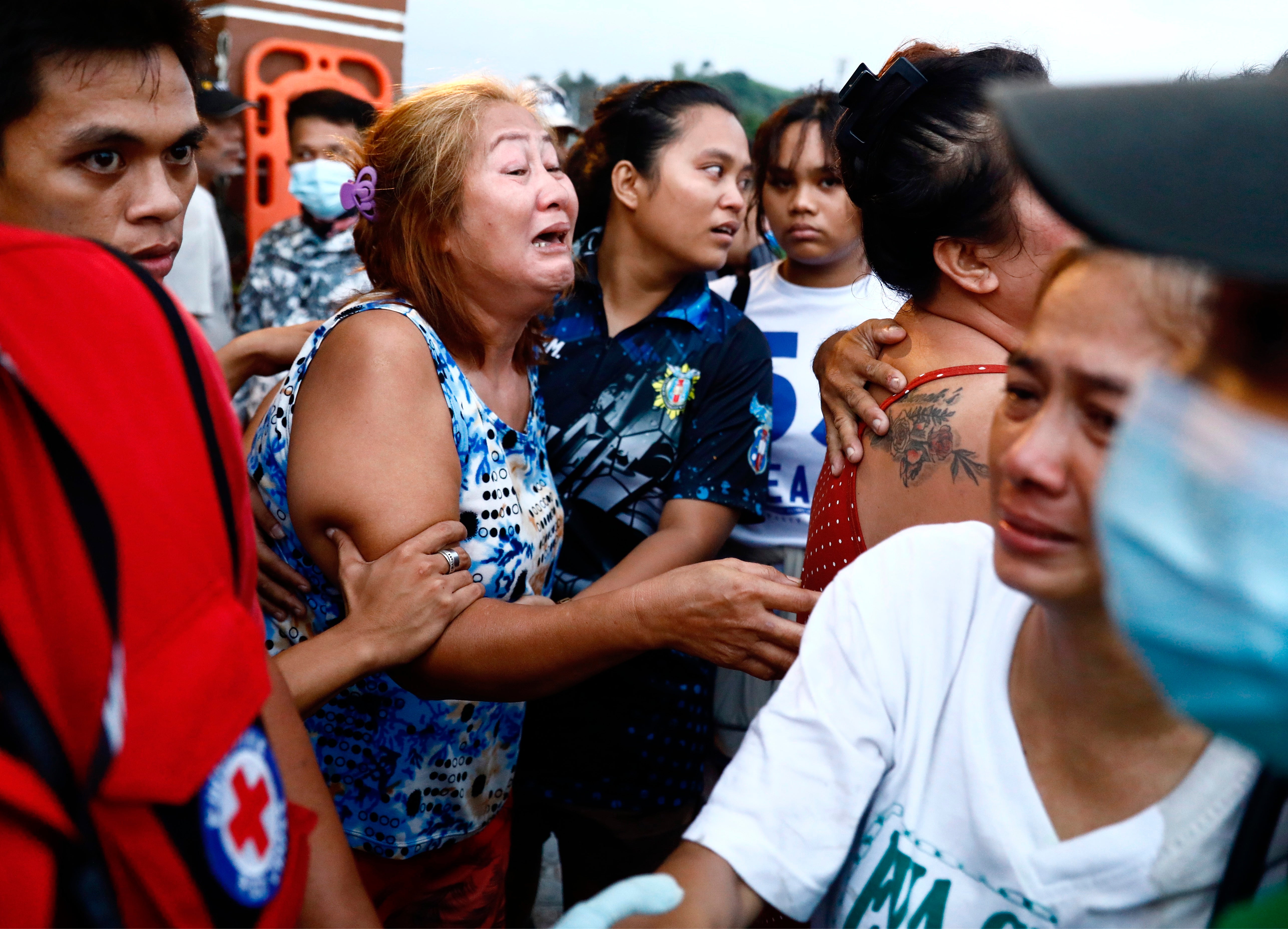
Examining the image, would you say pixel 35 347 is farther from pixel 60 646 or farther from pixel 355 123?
pixel 355 123

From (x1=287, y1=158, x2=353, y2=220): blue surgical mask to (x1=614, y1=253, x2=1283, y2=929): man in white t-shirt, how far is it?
12.8 ft

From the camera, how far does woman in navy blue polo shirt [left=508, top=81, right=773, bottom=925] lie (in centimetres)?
254

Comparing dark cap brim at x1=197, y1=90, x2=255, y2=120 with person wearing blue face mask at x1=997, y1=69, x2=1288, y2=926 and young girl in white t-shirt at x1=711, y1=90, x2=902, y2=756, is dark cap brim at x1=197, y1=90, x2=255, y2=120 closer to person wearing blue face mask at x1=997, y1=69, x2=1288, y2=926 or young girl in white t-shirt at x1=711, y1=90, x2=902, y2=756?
young girl in white t-shirt at x1=711, y1=90, x2=902, y2=756

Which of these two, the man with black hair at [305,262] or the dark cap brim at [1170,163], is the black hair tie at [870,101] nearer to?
the dark cap brim at [1170,163]

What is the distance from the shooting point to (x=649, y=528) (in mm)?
2559

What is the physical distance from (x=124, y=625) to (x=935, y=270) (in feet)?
4.93

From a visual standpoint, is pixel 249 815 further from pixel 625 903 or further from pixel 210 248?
pixel 210 248

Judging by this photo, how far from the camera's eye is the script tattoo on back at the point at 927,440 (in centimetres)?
160

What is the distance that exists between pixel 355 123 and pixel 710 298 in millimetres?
3173

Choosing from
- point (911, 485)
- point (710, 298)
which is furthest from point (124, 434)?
point (710, 298)

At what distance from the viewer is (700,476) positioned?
8.27 ft

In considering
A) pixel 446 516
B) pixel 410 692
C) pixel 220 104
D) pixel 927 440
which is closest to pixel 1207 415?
pixel 927 440

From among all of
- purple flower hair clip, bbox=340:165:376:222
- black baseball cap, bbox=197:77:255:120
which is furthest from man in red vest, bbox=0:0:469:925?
black baseball cap, bbox=197:77:255:120

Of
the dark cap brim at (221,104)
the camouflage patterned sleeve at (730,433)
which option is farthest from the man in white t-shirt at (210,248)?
the camouflage patterned sleeve at (730,433)
